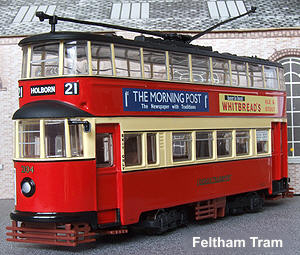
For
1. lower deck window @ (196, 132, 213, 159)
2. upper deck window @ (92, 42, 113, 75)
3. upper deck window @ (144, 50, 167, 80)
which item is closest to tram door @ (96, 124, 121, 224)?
upper deck window @ (92, 42, 113, 75)

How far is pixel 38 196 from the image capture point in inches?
418

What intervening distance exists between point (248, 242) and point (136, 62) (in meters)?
4.48

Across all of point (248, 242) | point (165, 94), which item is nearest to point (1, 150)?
point (165, 94)

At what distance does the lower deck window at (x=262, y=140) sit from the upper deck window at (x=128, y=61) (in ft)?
16.3

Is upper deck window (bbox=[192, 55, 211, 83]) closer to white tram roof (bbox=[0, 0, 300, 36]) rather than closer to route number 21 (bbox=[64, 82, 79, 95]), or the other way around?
route number 21 (bbox=[64, 82, 79, 95])

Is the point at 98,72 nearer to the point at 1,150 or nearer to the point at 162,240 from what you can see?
the point at 162,240

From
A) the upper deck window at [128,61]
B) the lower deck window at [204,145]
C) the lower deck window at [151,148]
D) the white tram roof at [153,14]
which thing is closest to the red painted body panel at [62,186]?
the lower deck window at [151,148]

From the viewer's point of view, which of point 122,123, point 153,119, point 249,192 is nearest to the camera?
point 122,123

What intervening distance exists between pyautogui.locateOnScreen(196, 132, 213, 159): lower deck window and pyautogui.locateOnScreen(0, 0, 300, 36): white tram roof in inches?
262

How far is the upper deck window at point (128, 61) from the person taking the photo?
37.6ft

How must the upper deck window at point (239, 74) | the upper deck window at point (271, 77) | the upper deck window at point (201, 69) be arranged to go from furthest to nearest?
the upper deck window at point (271, 77)
the upper deck window at point (239, 74)
the upper deck window at point (201, 69)

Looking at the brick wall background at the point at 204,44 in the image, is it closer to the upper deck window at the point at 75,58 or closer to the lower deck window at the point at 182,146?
the lower deck window at the point at 182,146

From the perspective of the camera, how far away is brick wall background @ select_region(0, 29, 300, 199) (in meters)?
18.9

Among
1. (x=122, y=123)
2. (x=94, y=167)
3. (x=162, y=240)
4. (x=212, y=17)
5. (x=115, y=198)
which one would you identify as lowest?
(x=162, y=240)
